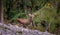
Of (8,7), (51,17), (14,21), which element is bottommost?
(14,21)

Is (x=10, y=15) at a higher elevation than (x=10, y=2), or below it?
below

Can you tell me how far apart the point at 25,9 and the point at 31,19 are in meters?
3.25

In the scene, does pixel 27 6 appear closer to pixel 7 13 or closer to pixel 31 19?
pixel 7 13

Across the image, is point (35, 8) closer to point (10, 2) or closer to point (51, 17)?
point (10, 2)

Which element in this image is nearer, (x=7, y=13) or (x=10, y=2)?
(x=10, y=2)

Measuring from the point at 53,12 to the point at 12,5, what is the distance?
12375 millimetres

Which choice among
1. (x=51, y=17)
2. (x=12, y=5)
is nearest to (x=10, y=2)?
(x=12, y=5)

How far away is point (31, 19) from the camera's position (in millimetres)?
11992

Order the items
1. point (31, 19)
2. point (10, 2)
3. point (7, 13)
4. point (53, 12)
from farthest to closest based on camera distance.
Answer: point (7, 13) < point (10, 2) < point (31, 19) < point (53, 12)

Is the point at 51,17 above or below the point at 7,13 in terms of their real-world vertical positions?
above

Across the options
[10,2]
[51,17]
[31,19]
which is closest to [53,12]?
[51,17]

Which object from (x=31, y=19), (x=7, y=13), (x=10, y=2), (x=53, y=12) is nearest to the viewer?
(x=53, y=12)

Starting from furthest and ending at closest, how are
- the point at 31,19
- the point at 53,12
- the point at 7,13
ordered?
the point at 7,13
the point at 31,19
the point at 53,12

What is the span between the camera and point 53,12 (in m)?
2.29
